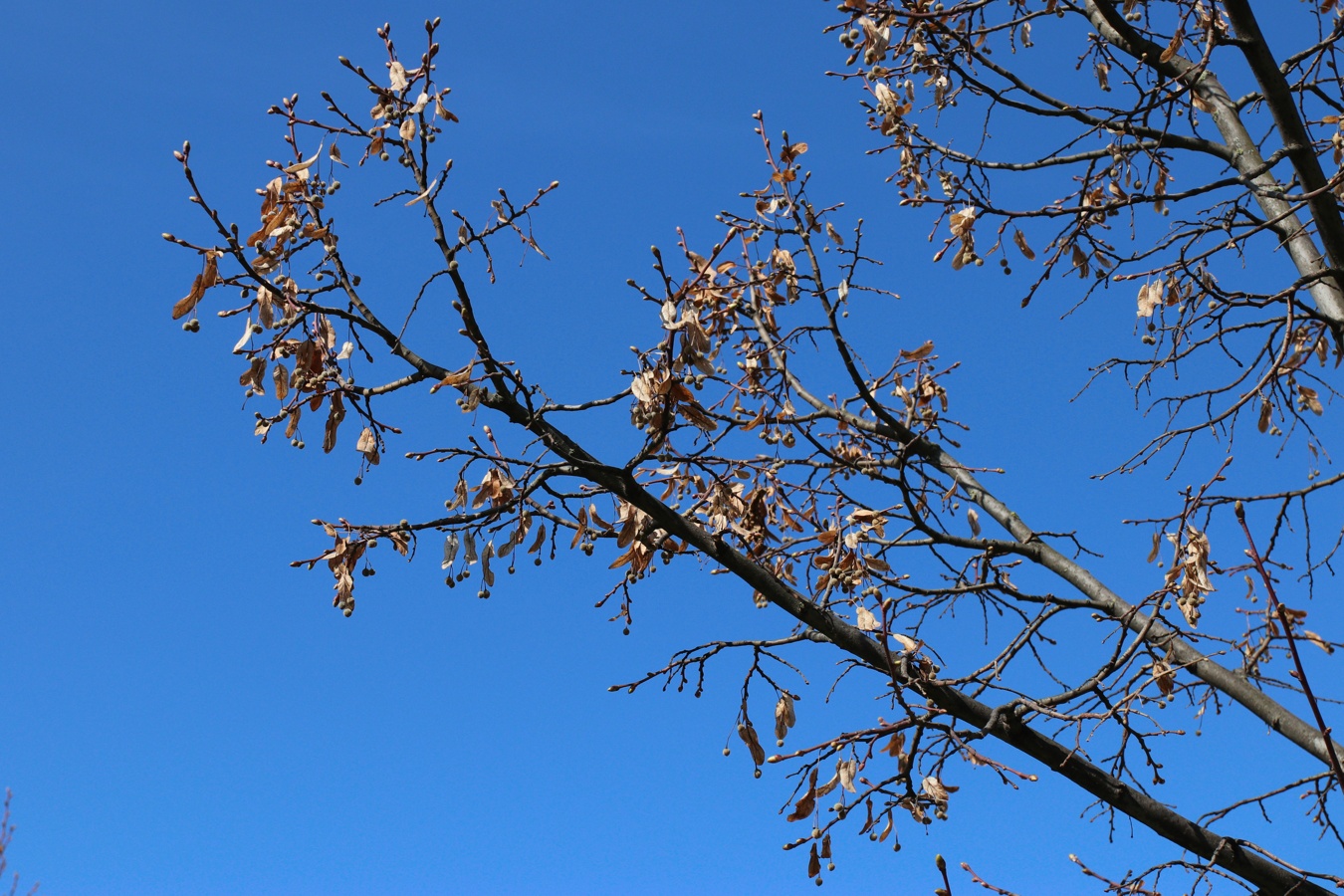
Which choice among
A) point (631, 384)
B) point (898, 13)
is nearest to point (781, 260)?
point (898, 13)

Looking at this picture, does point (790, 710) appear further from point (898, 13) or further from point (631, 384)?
point (898, 13)

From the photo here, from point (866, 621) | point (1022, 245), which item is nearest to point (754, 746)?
point (866, 621)

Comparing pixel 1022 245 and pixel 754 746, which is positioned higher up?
pixel 1022 245

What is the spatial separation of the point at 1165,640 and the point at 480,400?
123 inches

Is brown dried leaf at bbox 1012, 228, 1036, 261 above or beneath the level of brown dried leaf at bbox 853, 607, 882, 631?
above

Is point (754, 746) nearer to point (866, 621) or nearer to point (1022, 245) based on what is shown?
point (866, 621)

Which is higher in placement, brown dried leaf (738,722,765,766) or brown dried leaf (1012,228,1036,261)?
brown dried leaf (1012,228,1036,261)

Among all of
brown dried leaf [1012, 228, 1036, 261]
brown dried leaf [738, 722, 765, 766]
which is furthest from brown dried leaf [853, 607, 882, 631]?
brown dried leaf [1012, 228, 1036, 261]

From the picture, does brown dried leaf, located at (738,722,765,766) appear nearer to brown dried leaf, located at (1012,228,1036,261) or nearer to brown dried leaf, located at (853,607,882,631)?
brown dried leaf, located at (853,607,882,631)

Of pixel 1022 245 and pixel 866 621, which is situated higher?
pixel 1022 245

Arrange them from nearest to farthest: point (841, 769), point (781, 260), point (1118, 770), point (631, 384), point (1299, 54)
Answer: point (631, 384)
point (841, 769)
point (1118, 770)
point (1299, 54)
point (781, 260)

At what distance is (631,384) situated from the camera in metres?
3.40

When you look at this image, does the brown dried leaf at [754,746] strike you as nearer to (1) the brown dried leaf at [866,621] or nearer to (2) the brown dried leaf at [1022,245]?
Answer: (1) the brown dried leaf at [866,621]

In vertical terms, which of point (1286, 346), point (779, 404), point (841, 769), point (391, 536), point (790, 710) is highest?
point (779, 404)
